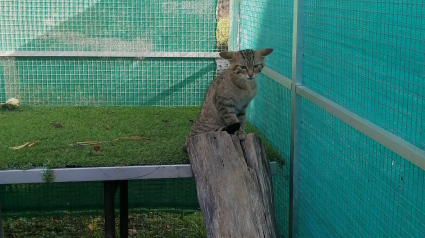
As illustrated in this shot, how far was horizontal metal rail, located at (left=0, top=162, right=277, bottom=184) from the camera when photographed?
4191 mm

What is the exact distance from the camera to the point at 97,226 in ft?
19.4

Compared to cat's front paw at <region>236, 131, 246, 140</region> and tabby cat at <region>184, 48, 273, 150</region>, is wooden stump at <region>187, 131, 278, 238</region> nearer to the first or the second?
cat's front paw at <region>236, 131, 246, 140</region>

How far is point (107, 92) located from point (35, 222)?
4.74 ft

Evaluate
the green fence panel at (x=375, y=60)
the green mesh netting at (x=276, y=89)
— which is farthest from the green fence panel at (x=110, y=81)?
the green fence panel at (x=375, y=60)

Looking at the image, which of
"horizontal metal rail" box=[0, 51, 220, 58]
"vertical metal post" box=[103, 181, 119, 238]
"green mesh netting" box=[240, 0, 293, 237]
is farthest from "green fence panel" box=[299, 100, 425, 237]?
"horizontal metal rail" box=[0, 51, 220, 58]

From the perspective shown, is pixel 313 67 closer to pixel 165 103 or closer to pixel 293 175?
pixel 293 175

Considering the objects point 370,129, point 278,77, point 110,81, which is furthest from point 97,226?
point 370,129

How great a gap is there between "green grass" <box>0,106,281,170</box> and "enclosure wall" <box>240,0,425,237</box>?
2.08ft

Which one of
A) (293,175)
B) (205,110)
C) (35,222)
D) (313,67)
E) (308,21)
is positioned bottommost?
(35,222)

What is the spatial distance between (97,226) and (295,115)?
2.57m

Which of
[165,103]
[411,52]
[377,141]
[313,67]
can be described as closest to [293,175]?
[313,67]

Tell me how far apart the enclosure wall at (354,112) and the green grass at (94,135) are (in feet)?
2.08

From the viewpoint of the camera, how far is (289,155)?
4.43 meters

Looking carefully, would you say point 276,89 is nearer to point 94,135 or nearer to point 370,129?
point 94,135
